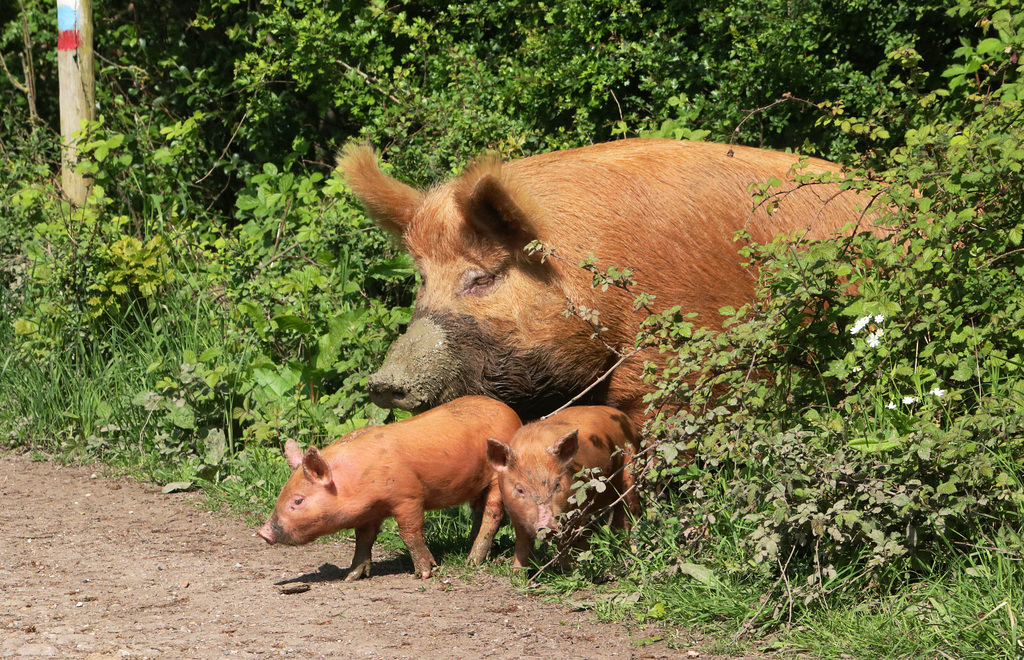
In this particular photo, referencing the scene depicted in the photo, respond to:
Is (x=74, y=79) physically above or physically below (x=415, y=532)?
above

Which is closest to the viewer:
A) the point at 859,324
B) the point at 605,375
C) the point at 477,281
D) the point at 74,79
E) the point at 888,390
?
the point at 859,324

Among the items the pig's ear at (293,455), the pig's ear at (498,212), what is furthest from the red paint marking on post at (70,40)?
the pig's ear at (293,455)

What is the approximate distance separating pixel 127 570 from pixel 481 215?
2.16 m

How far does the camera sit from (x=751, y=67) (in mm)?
6832

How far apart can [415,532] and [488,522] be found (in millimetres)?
359

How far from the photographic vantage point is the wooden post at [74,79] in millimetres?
7805

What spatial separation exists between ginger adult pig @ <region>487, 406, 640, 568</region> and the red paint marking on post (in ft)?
16.5

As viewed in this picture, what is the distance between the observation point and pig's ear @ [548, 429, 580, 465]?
4.35 m

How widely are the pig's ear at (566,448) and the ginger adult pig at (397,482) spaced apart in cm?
45

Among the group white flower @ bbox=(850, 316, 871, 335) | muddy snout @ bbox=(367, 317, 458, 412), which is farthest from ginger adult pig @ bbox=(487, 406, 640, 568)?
white flower @ bbox=(850, 316, 871, 335)

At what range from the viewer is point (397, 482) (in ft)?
14.9

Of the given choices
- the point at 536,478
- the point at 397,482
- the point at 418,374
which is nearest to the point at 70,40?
the point at 418,374

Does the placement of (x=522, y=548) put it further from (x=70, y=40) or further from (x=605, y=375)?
(x=70, y=40)

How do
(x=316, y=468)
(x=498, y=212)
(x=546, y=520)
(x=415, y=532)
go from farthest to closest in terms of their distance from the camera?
1. (x=498, y=212)
2. (x=415, y=532)
3. (x=316, y=468)
4. (x=546, y=520)
